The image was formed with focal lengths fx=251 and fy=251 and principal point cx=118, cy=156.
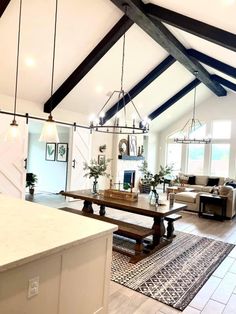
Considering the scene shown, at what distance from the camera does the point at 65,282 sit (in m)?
1.78

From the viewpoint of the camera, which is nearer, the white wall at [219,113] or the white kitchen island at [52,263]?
the white kitchen island at [52,263]

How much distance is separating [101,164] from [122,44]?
288 centimetres

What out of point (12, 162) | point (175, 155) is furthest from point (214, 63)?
point (175, 155)

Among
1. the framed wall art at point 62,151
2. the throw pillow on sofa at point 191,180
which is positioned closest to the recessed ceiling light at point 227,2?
the framed wall art at point 62,151

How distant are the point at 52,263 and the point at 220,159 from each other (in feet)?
33.1

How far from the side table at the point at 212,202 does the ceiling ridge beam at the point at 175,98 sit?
13.8ft

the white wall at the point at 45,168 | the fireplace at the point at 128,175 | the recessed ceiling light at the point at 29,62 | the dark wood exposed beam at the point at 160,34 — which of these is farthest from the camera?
the fireplace at the point at 128,175

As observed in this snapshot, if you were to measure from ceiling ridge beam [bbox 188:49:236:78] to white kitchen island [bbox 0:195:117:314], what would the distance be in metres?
5.64

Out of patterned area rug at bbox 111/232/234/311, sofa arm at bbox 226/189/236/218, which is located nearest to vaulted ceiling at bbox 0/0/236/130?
sofa arm at bbox 226/189/236/218

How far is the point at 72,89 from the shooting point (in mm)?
6516

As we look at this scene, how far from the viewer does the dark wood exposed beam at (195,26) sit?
400cm

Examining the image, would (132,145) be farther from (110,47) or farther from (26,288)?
(26,288)

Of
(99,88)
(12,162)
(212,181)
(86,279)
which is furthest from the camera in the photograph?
(212,181)

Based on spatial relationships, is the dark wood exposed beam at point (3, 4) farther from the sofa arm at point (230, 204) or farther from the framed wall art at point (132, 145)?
the framed wall art at point (132, 145)
